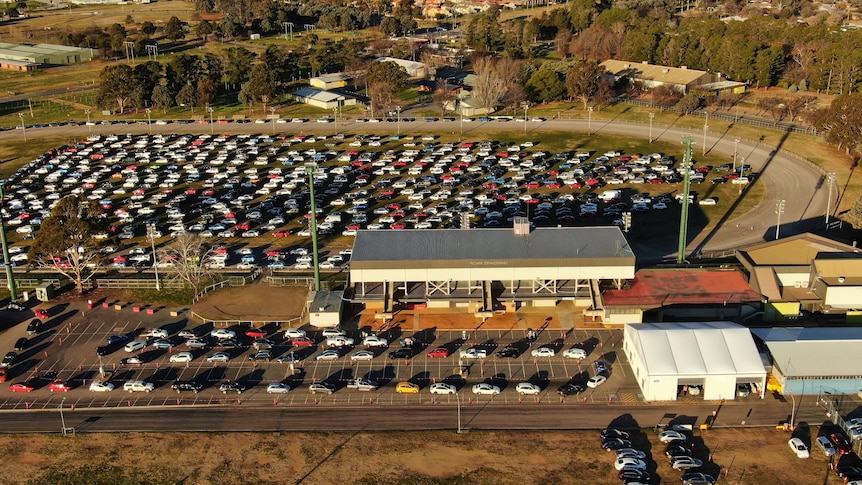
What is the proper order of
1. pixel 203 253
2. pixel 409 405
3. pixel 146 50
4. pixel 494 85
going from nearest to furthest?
1. pixel 409 405
2. pixel 203 253
3. pixel 494 85
4. pixel 146 50

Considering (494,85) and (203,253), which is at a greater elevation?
(494,85)

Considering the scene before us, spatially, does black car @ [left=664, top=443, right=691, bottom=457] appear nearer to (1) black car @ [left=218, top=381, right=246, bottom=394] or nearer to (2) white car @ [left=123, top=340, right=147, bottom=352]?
(1) black car @ [left=218, top=381, right=246, bottom=394]

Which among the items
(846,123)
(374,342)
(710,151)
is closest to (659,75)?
(710,151)

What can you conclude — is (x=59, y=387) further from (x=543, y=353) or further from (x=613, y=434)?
(x=613, y=434)

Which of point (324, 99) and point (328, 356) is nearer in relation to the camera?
point (328, 356)

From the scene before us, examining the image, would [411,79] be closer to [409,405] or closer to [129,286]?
[129,286]

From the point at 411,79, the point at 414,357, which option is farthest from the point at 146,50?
the point at 414,357

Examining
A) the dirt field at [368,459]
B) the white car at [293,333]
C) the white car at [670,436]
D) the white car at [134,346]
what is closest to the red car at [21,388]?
the dirt field at [368,459]
